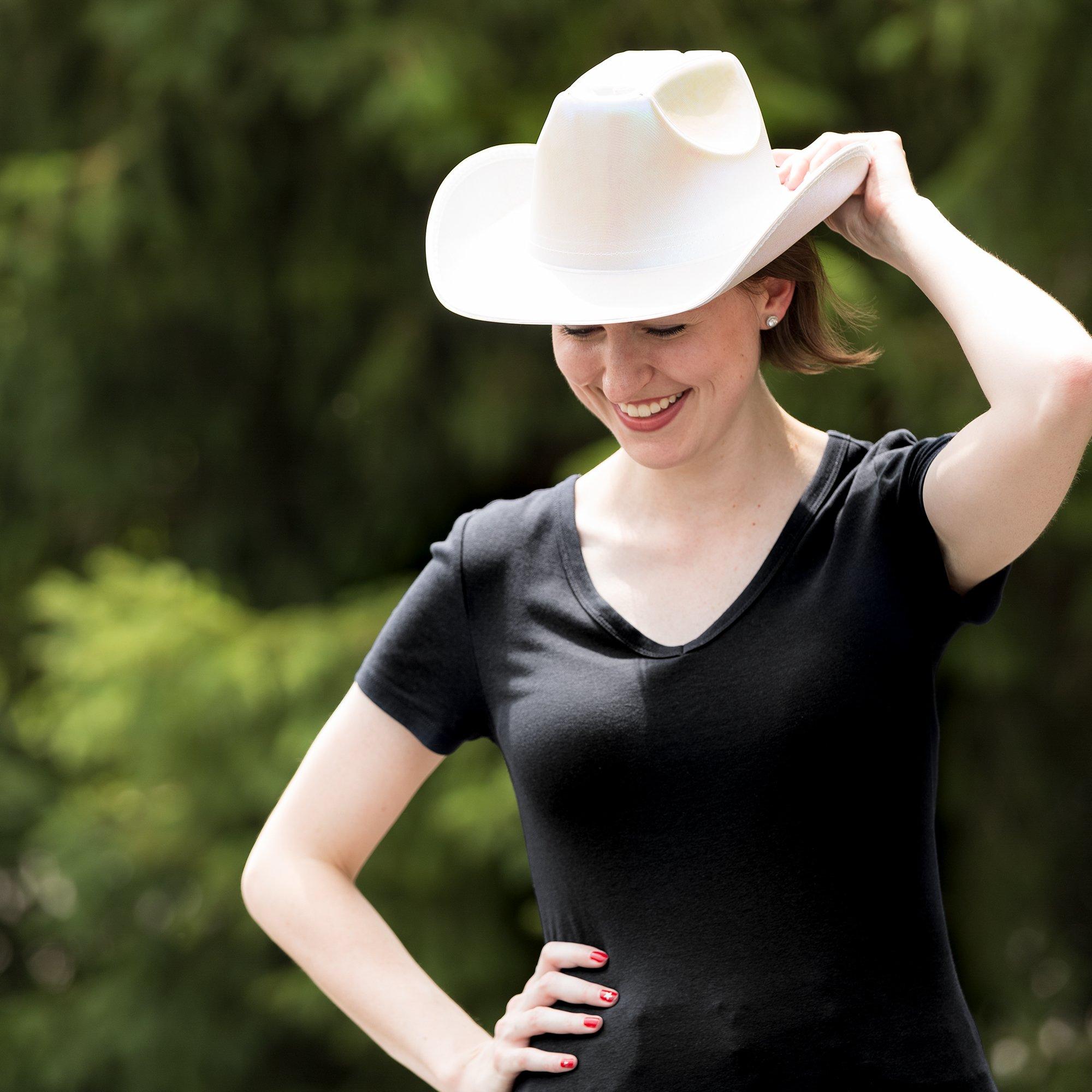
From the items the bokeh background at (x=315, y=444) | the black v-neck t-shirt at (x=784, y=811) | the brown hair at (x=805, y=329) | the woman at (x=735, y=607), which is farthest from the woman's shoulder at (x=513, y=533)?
the bokeh background at (x=315, y=444)

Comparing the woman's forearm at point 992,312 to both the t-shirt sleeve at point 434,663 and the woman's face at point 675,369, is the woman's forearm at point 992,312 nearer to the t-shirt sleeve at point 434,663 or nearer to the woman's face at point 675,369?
the woman's face at point 675,369

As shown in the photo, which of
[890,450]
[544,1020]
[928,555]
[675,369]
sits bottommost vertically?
[544,1020]

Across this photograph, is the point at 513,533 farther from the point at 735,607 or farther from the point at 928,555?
the point at 928,555

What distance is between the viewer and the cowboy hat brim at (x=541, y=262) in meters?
1.25

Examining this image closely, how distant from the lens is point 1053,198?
3354mm

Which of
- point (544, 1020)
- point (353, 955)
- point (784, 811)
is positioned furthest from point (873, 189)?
point (353, 955)

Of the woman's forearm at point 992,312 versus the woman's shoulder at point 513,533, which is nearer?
the woman's forearm at point 992,312

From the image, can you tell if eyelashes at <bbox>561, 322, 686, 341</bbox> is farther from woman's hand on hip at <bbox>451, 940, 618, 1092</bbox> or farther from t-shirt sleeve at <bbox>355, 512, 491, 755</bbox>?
woman's hand on hip at <bbox>451, 940, 618, 1092</bbox>

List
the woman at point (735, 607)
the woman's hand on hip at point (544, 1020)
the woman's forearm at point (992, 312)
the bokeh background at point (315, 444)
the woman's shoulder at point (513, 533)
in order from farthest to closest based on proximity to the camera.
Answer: the bokeh background at point (315, 444), the woman's shoulder at point (513, 533), the woman's hand on hip at point (544, 1020), the woman at point (735, 607), the woman's forearm at point (992, 312)

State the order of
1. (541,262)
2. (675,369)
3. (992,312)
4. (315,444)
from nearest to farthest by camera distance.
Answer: (992,312)
(675,369)
(541,262)
(315,444)

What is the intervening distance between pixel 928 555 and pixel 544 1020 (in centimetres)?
57

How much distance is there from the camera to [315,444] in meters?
4.44

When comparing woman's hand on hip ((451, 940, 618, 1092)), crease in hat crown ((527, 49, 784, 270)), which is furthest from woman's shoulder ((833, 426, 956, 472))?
woman's hand on hip ((451, 940, 618, 1092))

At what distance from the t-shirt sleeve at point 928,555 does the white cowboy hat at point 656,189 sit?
0.22 meters
